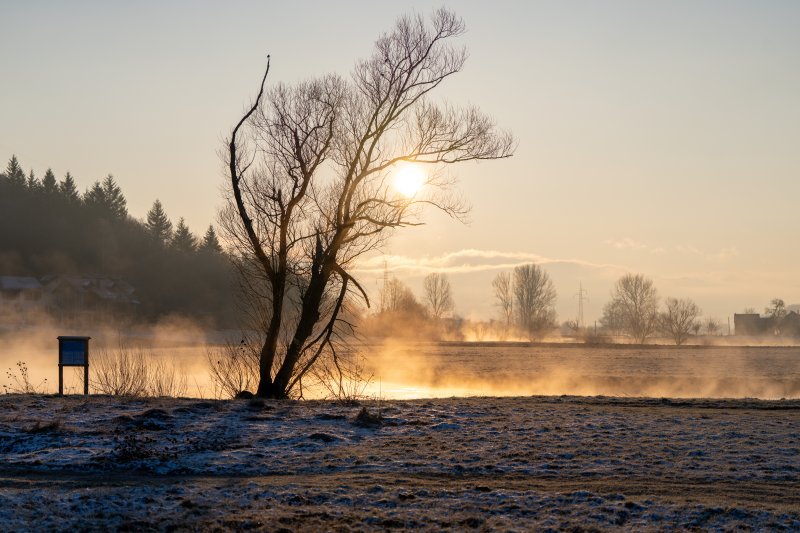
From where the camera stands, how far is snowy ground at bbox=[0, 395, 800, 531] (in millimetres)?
10516

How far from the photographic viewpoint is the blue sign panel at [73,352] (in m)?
22.5

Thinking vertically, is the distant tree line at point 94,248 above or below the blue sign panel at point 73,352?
above

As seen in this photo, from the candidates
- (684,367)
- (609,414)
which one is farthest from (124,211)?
(609,414)

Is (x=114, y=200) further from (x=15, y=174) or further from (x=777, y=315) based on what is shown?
(x=777, y=315)

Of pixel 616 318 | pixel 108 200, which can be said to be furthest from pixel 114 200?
pixel 616 318

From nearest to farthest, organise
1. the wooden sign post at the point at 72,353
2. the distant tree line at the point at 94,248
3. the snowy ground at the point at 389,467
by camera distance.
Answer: the snowy ground at the point at 389,467 → the wooden sign post at the point at 72,353 → the distant tree line at the point at 94,248

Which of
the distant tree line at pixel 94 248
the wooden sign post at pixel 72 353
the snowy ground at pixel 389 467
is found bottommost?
the snowy ground at pixel 389 467

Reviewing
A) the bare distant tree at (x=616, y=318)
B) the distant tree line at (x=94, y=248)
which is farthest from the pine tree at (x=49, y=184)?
the bare distant tree at (x=616, y=318)

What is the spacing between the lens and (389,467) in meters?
13.3

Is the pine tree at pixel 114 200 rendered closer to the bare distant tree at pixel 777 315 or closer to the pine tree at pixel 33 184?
the pine tree at pixel 33 184

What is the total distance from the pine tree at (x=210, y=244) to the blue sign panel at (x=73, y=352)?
102625mm

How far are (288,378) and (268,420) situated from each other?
203 inches

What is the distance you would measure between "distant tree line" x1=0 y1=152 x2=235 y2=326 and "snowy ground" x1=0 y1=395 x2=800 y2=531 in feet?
327

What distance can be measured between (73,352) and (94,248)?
358ft
